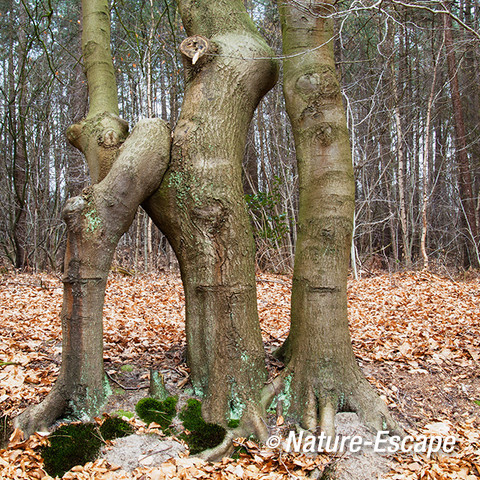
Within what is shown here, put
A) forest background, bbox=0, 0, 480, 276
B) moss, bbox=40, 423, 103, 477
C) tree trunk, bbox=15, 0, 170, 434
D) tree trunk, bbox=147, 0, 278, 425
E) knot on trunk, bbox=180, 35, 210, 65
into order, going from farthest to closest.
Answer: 1. forest background, bbox=0, 0, 480, 276
2. knot on trunk, bbox=180, 35, 210, 65
3. tree trunk, bbox=147, 0, 278, 425
4. tree trunk, bbox=15, 0, 170, 434
5. moss, bbox=40, 423, 103, 477

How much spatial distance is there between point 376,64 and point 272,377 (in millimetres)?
12387

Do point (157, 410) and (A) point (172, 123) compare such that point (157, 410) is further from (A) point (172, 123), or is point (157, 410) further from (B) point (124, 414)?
(A) point (172, 123)

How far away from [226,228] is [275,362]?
1395mm

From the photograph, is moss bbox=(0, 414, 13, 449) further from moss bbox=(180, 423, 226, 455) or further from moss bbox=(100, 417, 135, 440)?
moss bbox=(180, 423, 226, 455)

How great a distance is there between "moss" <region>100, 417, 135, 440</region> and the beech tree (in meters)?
0.19

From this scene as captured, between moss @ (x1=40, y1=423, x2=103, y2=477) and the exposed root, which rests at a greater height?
the exposed root

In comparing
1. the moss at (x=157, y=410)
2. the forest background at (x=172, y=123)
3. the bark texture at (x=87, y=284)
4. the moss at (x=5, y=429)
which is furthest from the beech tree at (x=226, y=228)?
the forest background at (x=172, y=123)

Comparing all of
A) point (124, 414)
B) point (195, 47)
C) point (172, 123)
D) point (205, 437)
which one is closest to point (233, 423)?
point (205, 437)

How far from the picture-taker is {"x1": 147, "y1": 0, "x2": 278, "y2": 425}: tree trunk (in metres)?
3.09

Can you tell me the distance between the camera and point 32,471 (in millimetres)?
2402

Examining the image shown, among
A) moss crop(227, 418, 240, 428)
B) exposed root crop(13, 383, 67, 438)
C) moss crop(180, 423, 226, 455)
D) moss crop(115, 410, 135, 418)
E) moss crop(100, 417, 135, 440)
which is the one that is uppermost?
exposed root crop(13, 383, 67, 438)

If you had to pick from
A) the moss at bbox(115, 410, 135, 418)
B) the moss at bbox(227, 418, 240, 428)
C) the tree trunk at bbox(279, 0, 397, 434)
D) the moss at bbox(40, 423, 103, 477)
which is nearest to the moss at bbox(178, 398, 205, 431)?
the moss at bbox(227, 418, 240, 428)

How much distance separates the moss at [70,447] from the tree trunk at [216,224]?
834 mm

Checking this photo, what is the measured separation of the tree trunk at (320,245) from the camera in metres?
3.15
